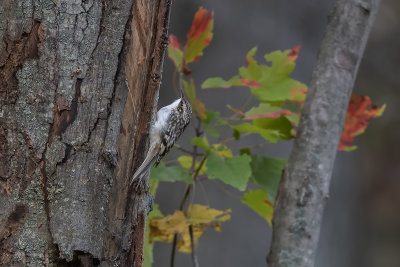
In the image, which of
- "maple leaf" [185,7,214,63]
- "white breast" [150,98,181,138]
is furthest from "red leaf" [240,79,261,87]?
"white breast" [150,98,181,138]

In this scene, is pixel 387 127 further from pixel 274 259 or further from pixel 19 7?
pixel 19 7

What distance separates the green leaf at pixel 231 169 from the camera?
5.98 ft

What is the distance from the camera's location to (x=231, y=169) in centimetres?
186

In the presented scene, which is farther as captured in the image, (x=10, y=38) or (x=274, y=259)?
(x=274, y=259)

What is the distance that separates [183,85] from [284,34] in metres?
1.61

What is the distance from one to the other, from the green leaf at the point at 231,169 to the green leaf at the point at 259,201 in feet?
0.67

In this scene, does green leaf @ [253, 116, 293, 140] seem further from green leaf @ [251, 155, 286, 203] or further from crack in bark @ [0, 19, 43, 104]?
crack in bark @ [0, 19, 43, 104]

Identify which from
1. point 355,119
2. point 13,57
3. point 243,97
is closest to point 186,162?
point 355,119

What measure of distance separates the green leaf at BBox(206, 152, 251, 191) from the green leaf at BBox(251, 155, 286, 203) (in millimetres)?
207

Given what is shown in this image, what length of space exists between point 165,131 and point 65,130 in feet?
2.01

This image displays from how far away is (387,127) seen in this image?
639 centimetres

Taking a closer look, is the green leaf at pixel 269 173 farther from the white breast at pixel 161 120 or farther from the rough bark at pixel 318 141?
the white breast at pixel 161 120

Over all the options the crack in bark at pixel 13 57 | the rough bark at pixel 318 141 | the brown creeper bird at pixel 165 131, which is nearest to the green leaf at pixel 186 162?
the brown creeper bird at pixel 165 131

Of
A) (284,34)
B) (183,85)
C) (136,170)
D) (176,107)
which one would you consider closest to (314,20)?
(284,34)
